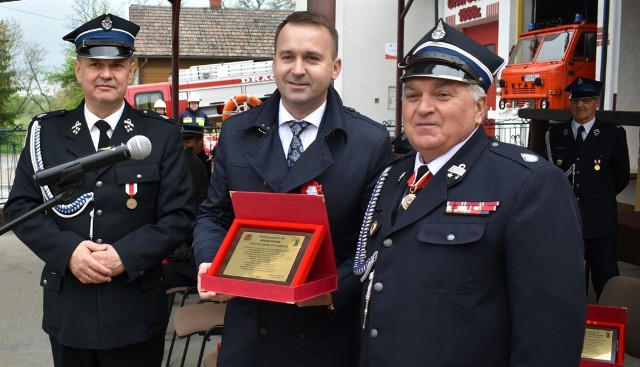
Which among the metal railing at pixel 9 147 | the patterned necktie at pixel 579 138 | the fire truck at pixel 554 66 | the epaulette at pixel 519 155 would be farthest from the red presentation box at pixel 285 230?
the fire truck at pixel 554 66

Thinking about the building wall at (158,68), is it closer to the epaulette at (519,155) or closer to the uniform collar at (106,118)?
the uniform collar at (106,118)

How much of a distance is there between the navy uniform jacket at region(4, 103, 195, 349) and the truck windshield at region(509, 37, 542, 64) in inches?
554

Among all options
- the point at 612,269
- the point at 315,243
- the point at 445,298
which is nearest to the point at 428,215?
the point at 445,298

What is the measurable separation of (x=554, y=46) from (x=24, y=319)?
1190cm

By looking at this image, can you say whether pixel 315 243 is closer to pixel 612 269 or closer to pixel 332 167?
pixel 332 167

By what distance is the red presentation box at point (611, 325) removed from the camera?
8.29 ft

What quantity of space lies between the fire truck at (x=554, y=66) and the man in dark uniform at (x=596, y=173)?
8367mm

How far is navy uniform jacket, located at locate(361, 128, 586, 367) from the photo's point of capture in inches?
71.8

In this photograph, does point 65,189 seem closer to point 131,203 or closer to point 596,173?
point 131,203

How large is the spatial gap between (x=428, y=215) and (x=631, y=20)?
1156 centimetres

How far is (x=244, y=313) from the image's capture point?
2.55 metres

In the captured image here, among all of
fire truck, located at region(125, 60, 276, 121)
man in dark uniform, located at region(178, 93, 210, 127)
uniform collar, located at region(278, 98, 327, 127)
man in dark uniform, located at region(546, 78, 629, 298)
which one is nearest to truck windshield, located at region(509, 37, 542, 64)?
man in dark uniform, located at region(178, 93, 210, 127)

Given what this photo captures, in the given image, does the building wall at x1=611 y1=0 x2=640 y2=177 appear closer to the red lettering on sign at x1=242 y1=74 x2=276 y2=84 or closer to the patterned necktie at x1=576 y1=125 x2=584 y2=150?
the patterned necktie at x1=576 y1=125 x2=584 y2=150

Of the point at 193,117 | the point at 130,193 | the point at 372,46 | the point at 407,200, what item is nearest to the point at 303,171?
the point at 407,200
